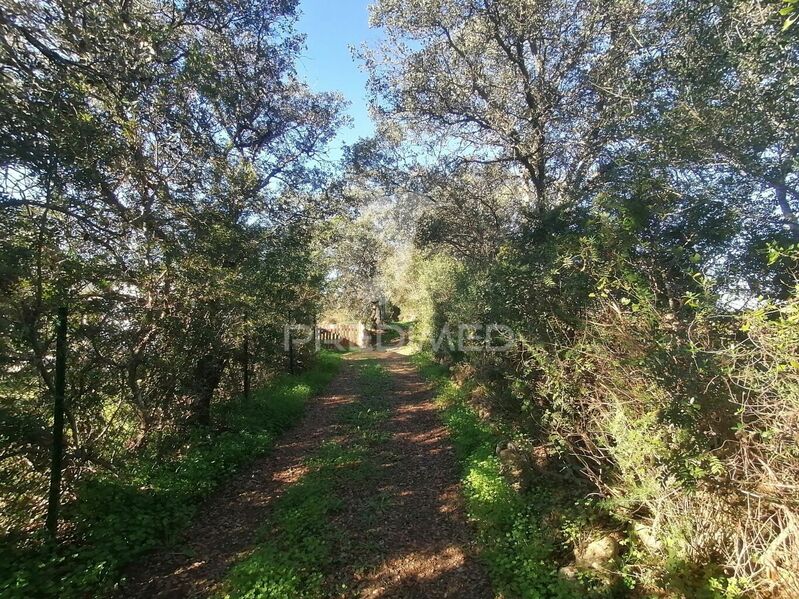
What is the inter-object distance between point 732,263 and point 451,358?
Result: 9.50 meters

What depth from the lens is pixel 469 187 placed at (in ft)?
39.8

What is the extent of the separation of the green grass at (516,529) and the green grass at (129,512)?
3398 millimetres

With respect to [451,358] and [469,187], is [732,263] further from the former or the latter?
[451,358]

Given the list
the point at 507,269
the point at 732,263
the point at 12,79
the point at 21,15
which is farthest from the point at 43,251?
the point at 732,263

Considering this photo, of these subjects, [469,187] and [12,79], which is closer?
[12,79]

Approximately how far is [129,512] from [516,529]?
4.14m

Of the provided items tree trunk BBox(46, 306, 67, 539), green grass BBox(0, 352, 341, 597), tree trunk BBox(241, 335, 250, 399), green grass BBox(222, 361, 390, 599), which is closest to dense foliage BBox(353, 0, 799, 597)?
green grass BBox(222, 361, 390, 599)

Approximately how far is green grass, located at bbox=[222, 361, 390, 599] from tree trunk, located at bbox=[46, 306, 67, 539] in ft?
5.76

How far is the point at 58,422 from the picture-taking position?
12.6 ft

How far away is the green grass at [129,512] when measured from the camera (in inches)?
127

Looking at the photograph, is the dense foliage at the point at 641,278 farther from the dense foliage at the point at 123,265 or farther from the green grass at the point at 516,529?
the dense foliage at the point at 123,265

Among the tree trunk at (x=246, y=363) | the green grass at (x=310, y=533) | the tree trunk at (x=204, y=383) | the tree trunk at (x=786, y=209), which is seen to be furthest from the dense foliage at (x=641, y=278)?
the tree trunk at (x=246, y=363)

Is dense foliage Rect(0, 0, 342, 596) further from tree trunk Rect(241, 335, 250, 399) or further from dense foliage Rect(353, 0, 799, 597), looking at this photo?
dense foliage Rect(353, 0, 799, 597)

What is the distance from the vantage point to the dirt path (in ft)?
12.0
